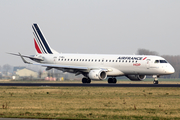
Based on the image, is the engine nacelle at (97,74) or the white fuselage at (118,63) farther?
the engine nacelle at (97,74)

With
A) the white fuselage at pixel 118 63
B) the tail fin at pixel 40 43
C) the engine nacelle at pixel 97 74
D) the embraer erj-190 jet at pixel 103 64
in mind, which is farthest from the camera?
the tail fin at pixel 40 43

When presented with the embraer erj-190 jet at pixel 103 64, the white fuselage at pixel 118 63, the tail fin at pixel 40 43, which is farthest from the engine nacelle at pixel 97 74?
the tail fin at pixel 40 43

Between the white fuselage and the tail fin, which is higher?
the tail fin

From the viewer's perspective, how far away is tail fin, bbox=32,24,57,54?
6688 cm

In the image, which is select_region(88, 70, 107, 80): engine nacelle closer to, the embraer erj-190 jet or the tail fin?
the embraer erj-190 jet

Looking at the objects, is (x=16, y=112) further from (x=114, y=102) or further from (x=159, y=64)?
(x=159, y=64)

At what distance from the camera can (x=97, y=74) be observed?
57344mm

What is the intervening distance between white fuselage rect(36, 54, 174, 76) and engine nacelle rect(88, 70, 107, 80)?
0.93 meters

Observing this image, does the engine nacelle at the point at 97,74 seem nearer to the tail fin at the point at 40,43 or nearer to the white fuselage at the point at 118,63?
the white fuselage at the point at 118,63

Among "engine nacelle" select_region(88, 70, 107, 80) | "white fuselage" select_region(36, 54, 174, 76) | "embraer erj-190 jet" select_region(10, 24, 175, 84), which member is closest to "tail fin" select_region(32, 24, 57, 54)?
"embraer erj-190 jet" select_region(10, 24, 175, 84)

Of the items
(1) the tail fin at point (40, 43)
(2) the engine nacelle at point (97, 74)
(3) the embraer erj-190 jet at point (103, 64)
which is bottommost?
(2) the engine nacelle at point (97, 74)

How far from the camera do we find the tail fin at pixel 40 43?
66.9 metres

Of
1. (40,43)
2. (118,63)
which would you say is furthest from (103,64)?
(40,43)

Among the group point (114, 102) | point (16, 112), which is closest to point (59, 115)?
point (16, 112)
